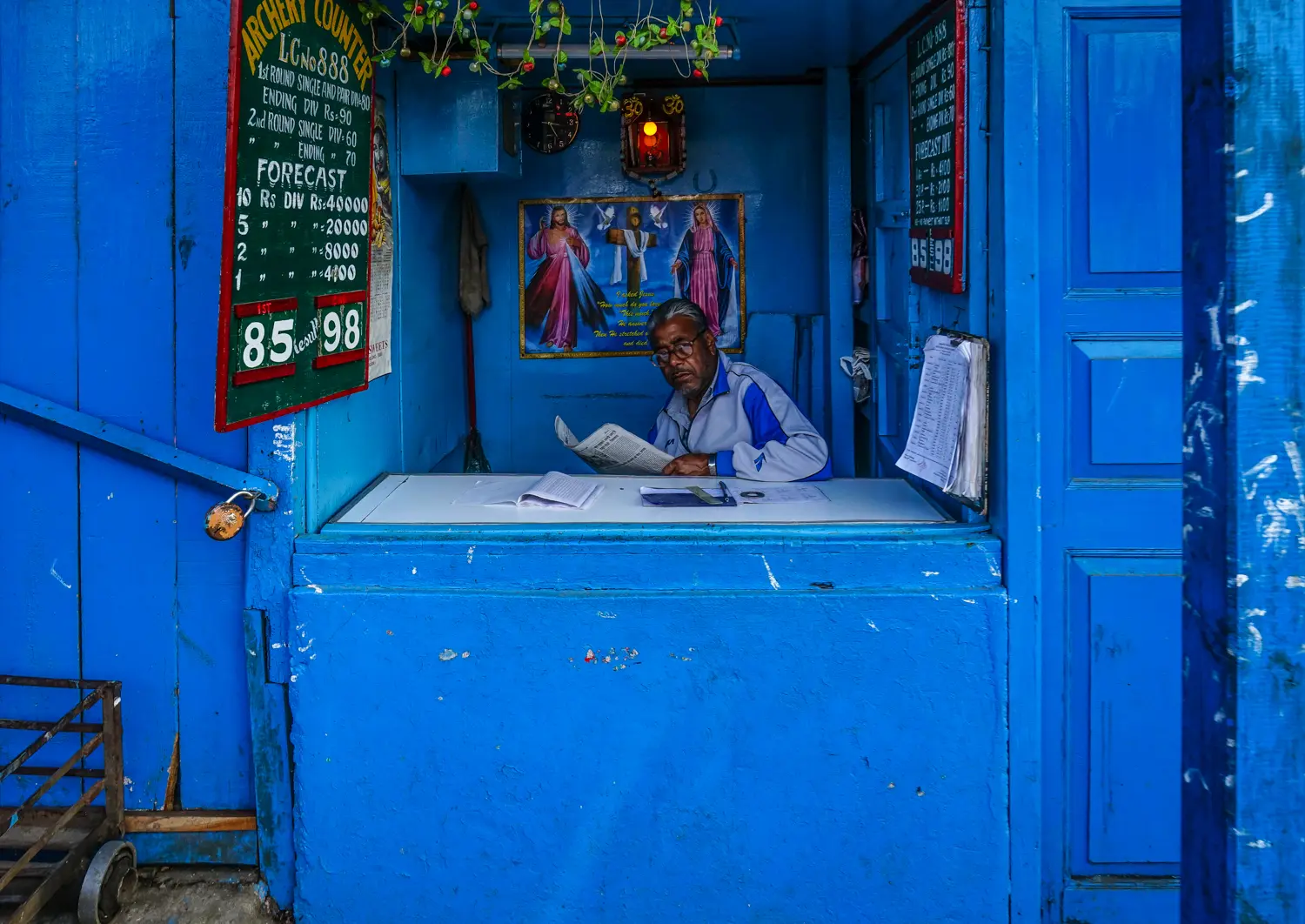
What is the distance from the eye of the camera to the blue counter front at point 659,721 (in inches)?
123

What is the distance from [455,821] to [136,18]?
2.26 metres

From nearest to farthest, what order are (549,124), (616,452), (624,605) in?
(624,605)
(616,452)
(549,124)

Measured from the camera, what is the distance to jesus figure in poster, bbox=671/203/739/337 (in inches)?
209

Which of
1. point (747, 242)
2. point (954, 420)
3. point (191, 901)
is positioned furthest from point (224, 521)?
point (747, 242)

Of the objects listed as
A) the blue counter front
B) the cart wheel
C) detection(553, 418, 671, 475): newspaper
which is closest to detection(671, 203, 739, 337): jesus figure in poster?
detection(553, 418, 671, 475): newspaper

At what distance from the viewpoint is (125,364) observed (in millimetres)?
3258

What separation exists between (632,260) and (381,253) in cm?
170

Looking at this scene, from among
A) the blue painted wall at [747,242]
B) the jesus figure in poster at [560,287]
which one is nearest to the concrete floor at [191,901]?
the blue painted wall at [747,242]

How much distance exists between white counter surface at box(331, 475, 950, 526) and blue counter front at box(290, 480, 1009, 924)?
11 centimetres

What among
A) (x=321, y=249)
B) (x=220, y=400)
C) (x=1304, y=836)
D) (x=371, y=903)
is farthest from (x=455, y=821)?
(x=1304, y=836)

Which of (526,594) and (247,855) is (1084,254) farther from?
(247,855)

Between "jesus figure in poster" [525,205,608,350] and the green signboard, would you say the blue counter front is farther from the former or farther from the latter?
"jesus figure in poster" [525,205,608,350]

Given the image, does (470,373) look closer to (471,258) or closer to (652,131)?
(471,258)

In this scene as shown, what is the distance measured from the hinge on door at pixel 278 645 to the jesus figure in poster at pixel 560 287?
2.45 m
